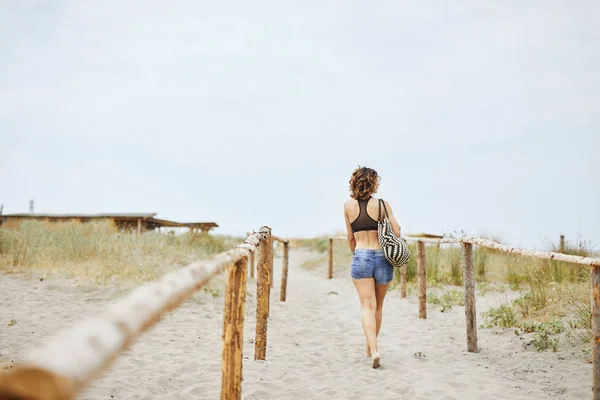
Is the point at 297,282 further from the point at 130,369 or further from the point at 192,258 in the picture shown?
the point at 130,369

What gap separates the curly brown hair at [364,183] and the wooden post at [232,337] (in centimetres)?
236

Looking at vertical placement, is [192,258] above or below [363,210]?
below

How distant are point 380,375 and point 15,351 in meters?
3.88

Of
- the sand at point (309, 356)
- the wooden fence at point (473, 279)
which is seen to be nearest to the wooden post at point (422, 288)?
the wooden fence at point (473, 279)

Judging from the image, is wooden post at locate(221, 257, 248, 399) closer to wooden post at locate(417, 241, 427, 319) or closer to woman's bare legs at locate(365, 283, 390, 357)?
woman's bare legs at locate(365, 283, 390, 357)

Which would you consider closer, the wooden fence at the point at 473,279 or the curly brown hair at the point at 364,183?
the wooden fence at the point at 473,279

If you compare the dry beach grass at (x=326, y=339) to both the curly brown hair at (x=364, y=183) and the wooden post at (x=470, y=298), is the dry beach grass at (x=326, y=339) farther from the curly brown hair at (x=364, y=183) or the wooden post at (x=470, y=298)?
the curly brown hair at (x=364, y=183)

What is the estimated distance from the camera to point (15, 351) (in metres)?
5.36

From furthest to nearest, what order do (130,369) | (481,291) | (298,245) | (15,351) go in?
(298,245), (481,291), (15,351), (130,369)

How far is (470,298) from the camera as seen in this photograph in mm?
5742

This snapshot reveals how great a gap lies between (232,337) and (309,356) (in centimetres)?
309

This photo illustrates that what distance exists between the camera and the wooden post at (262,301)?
203 inches

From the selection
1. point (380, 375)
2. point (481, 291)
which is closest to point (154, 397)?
point (380, 375)

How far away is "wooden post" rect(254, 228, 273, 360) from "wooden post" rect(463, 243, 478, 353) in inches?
91.1
